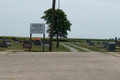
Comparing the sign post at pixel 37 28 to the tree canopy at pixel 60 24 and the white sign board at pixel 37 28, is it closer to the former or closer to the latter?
the white sign board at pixel 37 28

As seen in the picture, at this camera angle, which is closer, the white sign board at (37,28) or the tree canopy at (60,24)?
the white sign board at (37,28)

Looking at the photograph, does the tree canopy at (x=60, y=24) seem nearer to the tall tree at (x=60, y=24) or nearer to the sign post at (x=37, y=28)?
the tall tree at (x=60, y=24)

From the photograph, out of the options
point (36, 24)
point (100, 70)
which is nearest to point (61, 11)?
point (36, 24)

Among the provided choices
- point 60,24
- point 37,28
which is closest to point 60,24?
point 60,24

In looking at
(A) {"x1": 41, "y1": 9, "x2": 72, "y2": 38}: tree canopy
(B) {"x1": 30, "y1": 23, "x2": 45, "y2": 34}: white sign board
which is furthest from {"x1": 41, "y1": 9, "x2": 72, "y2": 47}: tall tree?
(B) {"x1": 30, "y1": 23, "x2": 45, "y2": 34}: white sign board

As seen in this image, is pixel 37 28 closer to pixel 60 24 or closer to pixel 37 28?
pixel 37 28

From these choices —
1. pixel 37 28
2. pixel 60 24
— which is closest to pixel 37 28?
pixel 37 28

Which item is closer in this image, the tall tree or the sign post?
the sign post

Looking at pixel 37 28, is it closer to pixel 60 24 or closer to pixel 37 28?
pixel 37 28

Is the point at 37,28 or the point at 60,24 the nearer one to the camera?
the point at 37,28

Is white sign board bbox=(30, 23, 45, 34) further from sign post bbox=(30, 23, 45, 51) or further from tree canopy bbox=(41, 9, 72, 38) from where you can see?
tree canopy bbox=(41, 9, 72, 38)

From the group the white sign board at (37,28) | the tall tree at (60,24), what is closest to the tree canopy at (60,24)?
the tall tree at (60,24)

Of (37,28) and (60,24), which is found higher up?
(60,24)

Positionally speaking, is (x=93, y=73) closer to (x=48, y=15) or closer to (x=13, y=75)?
(x=13, y=75)
